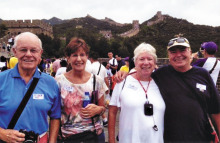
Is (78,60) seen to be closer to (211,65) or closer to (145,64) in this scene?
(145,64)

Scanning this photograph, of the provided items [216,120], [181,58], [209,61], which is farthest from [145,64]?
[209,61]

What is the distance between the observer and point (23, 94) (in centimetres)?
199

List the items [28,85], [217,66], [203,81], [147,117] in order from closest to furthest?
[28,85], [147,117], [203,81], [217,66]

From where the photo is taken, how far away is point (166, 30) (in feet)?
276

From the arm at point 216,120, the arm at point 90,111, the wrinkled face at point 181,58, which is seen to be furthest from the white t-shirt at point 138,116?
the arm at point 216,120

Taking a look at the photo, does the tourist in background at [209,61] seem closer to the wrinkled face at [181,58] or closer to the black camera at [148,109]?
the wrinkled face at [181,58]

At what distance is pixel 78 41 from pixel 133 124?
3.41ft

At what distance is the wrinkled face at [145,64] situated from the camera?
2.41 metres

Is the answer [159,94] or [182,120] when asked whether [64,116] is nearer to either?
[159,94]

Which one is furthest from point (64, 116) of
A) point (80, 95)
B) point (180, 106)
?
point (180, 106)

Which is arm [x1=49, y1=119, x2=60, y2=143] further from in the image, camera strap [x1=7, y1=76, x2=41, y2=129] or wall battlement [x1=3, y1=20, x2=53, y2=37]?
wall battlement [x1=3, y1=20, x2=53, y2=37]

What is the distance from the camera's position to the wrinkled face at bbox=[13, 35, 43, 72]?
206cm

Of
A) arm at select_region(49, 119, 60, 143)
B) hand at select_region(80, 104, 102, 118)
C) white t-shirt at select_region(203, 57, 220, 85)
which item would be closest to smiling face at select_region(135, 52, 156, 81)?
hand at select_region(80, 104, 102, 118)

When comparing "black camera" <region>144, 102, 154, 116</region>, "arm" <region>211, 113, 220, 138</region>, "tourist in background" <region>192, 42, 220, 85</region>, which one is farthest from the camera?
"tourist in background" <region>192, 42, 220, 85</region>
